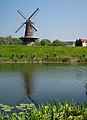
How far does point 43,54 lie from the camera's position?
63781 mm

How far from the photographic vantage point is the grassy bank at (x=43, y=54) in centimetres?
5678

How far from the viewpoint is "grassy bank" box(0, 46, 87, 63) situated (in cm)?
5678

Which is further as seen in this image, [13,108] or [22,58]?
[22,58]

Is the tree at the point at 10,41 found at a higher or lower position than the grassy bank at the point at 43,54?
higher

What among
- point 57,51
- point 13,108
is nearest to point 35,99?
point 13,108

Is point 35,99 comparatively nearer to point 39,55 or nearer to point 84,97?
point 84,97

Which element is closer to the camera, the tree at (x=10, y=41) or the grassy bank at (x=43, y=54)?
the grassy bank at (x=43, y=54)

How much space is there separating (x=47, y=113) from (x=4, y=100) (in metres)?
9.00

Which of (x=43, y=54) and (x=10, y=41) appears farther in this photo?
(x=10, y=41)

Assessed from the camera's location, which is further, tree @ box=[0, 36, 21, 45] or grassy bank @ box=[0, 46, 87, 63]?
tree @ box=[0, 36, 21, 45]

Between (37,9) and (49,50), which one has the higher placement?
(37,9)

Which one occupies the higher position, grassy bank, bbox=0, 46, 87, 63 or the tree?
the tree

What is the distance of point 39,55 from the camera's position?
62688 mm

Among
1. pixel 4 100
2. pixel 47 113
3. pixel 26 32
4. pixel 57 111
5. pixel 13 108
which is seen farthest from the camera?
pixel 26 32
